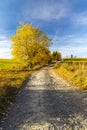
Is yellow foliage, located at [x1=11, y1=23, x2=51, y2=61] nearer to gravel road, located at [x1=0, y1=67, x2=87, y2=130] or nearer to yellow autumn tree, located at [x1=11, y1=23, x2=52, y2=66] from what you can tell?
yellow autumn tree, located at [x1=11, y1=23, x2=52, y2=66]

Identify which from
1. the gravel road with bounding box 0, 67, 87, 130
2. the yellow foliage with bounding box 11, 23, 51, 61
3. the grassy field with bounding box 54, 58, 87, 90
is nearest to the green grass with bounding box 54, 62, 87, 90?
the grassy field with bounding box 54, 58, 87, 90

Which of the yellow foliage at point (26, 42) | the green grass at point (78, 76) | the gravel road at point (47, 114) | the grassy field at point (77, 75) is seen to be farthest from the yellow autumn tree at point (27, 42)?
the gravel road at point (47, 114)

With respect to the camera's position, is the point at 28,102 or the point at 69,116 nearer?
the point at 69,116

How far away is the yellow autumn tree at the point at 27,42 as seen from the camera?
51656 mm

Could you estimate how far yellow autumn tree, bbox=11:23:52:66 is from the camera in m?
51.7

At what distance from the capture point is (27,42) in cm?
5241

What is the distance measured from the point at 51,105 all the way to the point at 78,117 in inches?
106

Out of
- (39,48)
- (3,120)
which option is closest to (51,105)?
(3,120)

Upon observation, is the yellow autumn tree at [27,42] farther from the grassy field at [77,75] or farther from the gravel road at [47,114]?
the gravel road at [47,114]

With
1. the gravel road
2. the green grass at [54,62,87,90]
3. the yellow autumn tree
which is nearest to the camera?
the gravel road

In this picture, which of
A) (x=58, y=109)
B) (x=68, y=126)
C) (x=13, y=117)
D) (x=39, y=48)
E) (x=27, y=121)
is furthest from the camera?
(x=39, y=48)

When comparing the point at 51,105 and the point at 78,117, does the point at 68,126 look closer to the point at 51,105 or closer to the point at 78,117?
the point at 78,117

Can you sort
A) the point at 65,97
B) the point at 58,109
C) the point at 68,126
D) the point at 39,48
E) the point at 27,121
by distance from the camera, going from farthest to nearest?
the point at 39,48
the point at 65,97
the point at 58,109
the point at 27,121
the point at 68,126

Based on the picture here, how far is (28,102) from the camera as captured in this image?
541 inches
